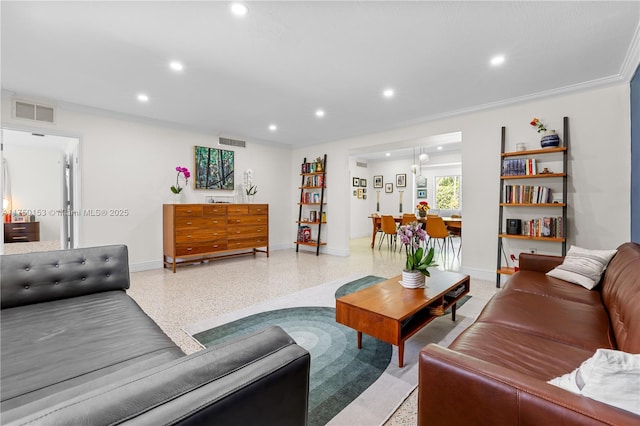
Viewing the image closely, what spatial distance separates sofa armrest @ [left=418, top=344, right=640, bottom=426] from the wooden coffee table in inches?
29.0

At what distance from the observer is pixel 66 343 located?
4.40ft

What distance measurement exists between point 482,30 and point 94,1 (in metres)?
2.86

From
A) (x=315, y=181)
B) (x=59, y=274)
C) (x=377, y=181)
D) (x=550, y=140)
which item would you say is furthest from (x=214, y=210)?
(x=377, y=181)

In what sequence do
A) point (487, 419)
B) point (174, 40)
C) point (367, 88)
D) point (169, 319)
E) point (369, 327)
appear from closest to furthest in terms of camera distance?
point (487, 419) → point (369, 327) → point (174, 40) → point (169, 319) → point (367, 88)

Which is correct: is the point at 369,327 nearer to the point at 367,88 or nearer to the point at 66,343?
the point at 66,343

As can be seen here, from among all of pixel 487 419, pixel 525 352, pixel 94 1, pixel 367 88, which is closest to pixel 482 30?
pixel 367 88

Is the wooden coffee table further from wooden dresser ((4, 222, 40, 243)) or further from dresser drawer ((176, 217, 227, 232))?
wooden dresser ((4, 222, 40, 243))

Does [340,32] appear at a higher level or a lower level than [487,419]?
higher

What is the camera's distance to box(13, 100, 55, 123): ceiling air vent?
11.7 ft

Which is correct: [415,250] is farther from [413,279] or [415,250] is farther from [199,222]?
[199,222]

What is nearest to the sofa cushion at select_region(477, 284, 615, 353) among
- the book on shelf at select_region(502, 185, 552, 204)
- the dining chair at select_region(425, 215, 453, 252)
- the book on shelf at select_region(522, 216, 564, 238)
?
the book on shelf at select_region(522, 216, 564, 238)

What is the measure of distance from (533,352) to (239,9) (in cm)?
272

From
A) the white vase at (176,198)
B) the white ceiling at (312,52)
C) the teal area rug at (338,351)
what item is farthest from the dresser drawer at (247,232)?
the teal area rug at (338,351)

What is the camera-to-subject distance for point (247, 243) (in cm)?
548
